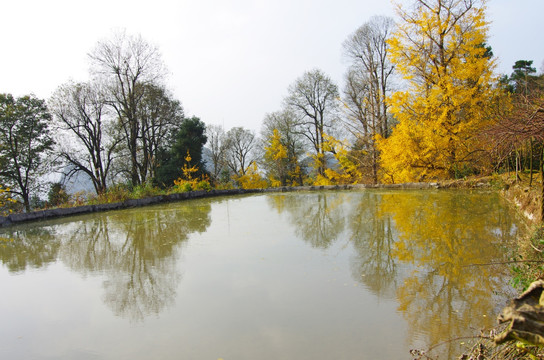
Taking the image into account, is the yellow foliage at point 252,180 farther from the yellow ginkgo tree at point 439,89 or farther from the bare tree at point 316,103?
the yellow ginkgo tree at point 439,89

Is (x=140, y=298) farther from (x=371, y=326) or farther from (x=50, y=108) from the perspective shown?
(x=50, y=108)

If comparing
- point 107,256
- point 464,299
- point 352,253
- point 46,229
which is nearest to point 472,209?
point 352,253

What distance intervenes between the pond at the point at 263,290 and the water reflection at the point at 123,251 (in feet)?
0.10

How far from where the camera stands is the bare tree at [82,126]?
17156mm

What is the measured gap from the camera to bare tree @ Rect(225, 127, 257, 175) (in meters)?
29.7

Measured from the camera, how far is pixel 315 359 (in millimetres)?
2291

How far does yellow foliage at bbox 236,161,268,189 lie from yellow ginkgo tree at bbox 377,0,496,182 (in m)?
13.0

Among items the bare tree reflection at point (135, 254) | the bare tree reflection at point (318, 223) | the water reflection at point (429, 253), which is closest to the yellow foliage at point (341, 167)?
the bare tree reflection at point (318, 223)

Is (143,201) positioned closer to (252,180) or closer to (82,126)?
(82,126)

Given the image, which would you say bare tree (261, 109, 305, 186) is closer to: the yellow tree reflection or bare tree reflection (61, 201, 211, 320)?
bare tree reflection (61, 201, 211, 320)

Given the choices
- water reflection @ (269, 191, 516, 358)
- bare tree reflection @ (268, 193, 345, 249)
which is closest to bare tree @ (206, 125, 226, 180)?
bare tree reflection @ (268, 193, 345, 249)

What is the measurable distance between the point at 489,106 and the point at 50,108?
18.5 meters

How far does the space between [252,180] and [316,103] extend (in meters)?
6.97

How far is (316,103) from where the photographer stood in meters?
23.7
